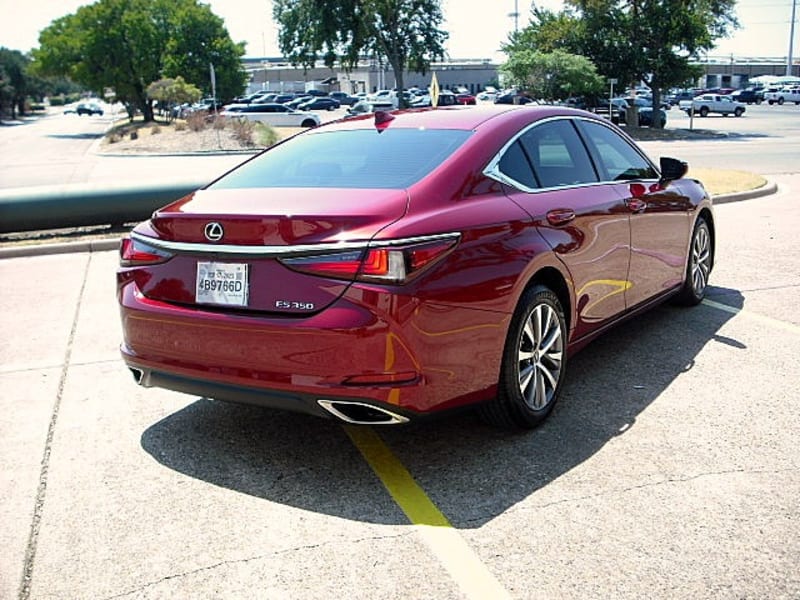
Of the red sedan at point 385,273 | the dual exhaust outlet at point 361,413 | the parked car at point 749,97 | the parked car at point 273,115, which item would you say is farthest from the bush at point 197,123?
the parked car at point 749,97

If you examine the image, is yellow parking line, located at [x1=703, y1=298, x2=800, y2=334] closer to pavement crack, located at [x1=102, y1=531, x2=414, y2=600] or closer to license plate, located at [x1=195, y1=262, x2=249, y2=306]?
pavement crack, located at [x1=102, y1=531, x2=414, y2=600]

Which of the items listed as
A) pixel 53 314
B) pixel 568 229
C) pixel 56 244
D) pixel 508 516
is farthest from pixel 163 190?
pixel 508 516

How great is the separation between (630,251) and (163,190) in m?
7.70

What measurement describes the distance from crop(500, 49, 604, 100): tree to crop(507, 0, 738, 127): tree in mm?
1431

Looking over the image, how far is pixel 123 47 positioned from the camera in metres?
57.7

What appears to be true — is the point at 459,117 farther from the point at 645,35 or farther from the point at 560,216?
the point at 645,35

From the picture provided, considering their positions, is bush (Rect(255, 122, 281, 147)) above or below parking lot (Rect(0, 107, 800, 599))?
above

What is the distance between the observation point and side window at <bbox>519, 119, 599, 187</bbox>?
4.66 metres

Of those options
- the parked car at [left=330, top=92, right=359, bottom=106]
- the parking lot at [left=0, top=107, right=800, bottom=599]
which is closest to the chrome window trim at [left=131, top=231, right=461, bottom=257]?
the parking lot at [left=0, top=107, right=800, bottom=599]

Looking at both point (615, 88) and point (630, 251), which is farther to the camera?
point (615, 88)

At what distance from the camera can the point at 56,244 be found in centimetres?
1041

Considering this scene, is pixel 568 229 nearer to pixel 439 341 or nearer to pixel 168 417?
pixel 439 341

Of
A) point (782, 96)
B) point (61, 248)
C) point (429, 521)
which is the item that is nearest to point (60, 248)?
point (61, 248)

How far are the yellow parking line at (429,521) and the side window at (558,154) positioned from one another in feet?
5.61
